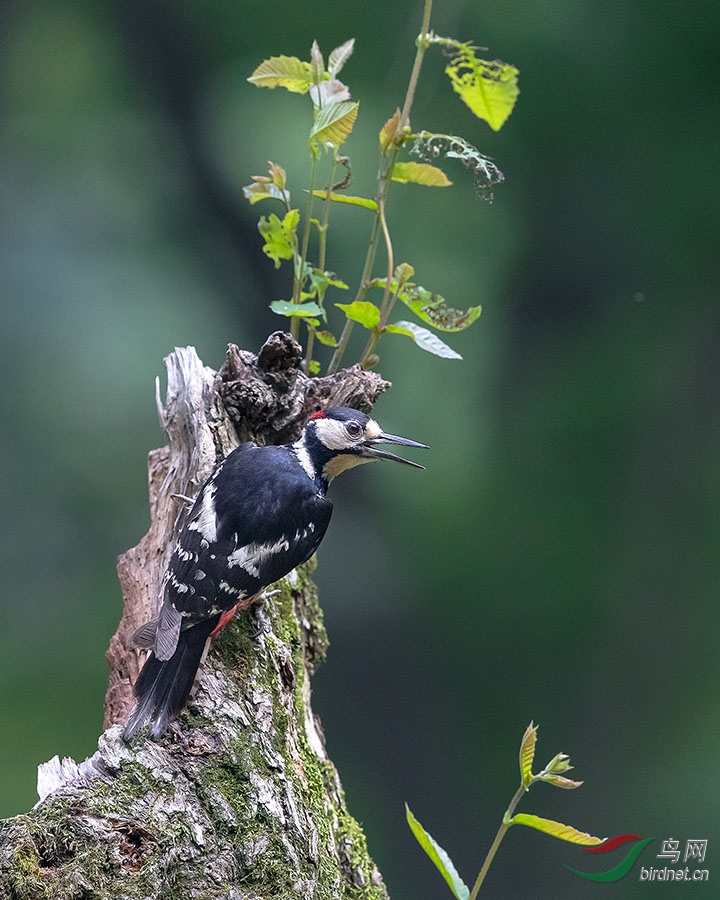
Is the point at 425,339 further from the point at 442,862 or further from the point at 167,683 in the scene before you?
the point at 442,862

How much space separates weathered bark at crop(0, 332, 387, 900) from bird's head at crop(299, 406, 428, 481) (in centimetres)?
13

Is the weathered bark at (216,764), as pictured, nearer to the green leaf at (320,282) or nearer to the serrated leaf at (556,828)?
the green leaf at (320,282)

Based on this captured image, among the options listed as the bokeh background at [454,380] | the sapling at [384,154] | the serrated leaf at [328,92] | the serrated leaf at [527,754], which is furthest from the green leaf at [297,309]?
the serrated leaf at [527,754]

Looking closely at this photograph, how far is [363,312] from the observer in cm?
180

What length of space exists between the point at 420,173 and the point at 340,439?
490 millimetres

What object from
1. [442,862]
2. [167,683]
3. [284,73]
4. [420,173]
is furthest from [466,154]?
[442,862]

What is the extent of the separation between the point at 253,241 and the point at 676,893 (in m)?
2.30

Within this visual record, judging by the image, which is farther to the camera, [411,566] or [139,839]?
[411,566]

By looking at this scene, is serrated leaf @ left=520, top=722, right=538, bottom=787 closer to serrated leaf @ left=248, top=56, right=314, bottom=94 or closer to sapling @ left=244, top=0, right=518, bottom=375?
sapling @ left=244, top=0, right=518, bottom=375

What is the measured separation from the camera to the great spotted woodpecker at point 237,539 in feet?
4.71

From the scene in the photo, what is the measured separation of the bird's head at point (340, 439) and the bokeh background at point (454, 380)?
77 cm

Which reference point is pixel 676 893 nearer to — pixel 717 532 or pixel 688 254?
pixel 717 532

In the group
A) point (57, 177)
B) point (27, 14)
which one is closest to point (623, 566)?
point (57, 177)

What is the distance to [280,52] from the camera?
272 centimetres
